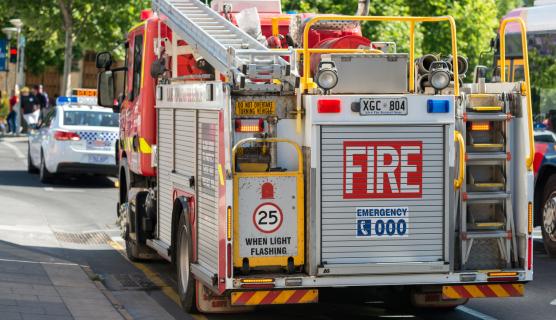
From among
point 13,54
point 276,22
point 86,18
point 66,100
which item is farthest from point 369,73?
point 13,54

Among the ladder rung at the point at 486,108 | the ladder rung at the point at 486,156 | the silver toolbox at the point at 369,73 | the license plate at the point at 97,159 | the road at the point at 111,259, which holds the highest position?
the silver toolbox at the point at 369,73

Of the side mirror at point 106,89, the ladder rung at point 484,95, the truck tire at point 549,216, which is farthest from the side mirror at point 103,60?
the ladder rung at point 484,95

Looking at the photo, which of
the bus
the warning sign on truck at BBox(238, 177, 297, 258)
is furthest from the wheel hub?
the warning sign on truck at BBox(238, 177, 297, 258)

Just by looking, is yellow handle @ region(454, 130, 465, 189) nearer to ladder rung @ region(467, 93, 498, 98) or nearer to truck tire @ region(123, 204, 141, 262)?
ladder rung @ region(467, 93, 498, 98)

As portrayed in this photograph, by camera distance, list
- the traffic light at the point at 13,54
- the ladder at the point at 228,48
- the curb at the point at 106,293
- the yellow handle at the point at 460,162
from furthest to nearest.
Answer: the traffic light at the point at 13,54 < the curb at the point at 106,293 < the yellow handle at the point at 460,162 < the ladder at the point at 228,48

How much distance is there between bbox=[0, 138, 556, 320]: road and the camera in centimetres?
1137

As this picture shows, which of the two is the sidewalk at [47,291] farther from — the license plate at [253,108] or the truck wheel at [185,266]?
the license plate at [253,108]

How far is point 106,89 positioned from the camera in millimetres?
15609

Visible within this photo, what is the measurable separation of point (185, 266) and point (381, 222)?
7.11 feet

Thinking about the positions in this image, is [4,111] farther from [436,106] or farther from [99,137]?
[436,106]

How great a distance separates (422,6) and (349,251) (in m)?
41.5

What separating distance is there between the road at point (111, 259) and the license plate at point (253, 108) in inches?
77.2

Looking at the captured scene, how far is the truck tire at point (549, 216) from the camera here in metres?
15.3

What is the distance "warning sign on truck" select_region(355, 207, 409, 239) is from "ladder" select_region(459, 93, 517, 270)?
58 centimetres
